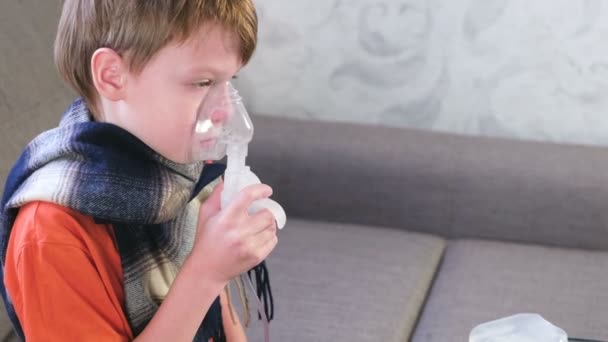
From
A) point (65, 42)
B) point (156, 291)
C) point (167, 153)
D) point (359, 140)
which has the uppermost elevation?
point (65, 42)

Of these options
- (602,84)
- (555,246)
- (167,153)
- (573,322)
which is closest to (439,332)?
(573,322)

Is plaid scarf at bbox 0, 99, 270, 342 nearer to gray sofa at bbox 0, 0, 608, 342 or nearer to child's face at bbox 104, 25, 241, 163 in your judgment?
child's face at bbox 104, 25, 241, 163

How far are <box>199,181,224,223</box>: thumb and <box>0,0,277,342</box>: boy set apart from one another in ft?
0.29

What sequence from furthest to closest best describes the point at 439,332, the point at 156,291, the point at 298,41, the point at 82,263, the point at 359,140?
the point at 298,41 < the point at 359,140 < the point at 439,332 < the point at 156,291 < the point at 82,263

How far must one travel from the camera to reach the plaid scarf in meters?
1.05

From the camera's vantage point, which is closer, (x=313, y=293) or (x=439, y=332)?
(x=439, y=332)

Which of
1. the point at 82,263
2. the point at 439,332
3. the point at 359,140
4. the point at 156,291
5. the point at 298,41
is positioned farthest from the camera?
the point at 298,41

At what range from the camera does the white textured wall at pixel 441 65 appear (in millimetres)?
2027

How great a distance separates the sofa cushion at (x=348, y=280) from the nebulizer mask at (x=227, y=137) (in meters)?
0.45

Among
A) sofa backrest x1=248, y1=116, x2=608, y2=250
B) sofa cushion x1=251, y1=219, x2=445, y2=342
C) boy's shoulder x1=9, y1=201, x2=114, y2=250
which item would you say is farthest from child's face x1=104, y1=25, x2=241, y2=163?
sofa backrest x1=248, y1=116, x2=608, y2=250

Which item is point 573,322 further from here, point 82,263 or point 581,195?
point 82,263

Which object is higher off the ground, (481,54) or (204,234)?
(204,234)

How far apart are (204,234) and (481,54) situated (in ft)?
3.81

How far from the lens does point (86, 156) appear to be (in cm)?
109
